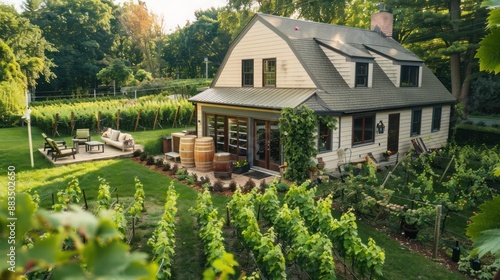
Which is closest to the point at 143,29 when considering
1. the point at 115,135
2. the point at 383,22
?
the point at 115,135

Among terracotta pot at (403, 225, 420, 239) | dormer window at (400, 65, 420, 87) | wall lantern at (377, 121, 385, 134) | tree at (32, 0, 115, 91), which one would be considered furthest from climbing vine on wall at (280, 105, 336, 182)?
tree at (32, 0, 115, 91)

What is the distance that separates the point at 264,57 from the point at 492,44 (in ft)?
52.5

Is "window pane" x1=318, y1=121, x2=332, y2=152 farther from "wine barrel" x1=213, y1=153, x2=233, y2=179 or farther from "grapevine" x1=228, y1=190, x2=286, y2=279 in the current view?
"grapevine" x1=228, y1=190, x2=286, y2=279

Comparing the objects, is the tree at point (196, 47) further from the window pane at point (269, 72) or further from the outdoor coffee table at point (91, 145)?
the outdoor coffee table at point (91, 145)

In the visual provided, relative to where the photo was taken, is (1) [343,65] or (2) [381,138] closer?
(1) [343,65]

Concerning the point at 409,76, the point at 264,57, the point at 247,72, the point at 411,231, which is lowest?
the point at 411,231

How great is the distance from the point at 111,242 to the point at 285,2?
120ft

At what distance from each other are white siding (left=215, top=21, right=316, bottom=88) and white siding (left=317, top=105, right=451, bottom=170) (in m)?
2.39

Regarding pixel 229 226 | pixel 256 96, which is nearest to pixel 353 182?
pixel 229 226

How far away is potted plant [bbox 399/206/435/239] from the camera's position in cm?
918

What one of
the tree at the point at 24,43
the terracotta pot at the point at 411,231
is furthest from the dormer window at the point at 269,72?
the tree at the point at 24,43

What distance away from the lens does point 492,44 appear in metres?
1.25

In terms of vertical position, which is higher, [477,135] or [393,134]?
[393,134]

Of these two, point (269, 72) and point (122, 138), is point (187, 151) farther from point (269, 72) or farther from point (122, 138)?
point (269, 72)
